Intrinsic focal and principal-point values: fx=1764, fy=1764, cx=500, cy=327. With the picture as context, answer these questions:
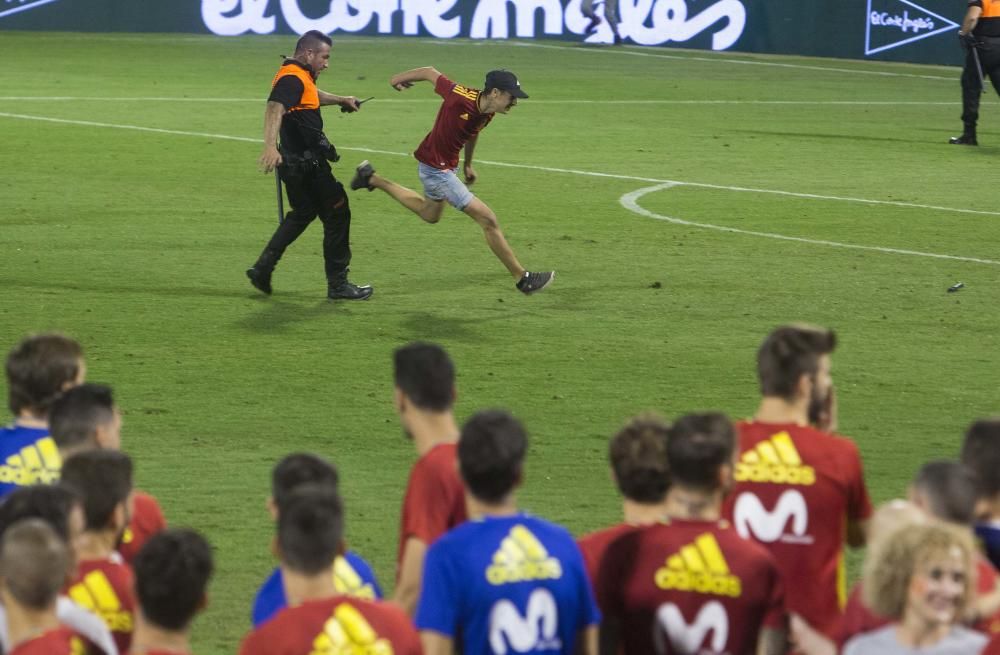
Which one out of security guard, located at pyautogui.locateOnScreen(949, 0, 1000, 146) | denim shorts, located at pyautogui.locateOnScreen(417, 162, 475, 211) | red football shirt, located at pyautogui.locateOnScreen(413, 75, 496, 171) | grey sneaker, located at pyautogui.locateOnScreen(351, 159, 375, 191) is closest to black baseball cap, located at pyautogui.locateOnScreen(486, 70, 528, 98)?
red football shirt, located at pyautogui.locateOnScreen(413, 75, 496, 171)

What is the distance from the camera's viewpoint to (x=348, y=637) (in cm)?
474

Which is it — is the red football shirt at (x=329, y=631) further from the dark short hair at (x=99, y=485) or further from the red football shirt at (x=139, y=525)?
the red football shirt at (x=139, y=525)

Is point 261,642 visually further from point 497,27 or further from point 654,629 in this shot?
point 497,27

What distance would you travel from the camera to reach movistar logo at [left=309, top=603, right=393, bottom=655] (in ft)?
15.5

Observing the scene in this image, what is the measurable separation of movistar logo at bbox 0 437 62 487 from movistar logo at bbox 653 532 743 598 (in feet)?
7.93

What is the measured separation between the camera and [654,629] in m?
5.33

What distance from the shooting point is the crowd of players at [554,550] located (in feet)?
15.5

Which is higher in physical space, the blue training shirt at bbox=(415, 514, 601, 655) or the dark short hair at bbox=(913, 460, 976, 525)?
the dark short hair at bbox=(913, 460, 976, 525)

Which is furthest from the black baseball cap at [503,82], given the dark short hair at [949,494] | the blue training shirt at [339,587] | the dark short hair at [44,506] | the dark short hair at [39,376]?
the dark short hair at [44,506]

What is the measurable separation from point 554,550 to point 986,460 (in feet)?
4.94

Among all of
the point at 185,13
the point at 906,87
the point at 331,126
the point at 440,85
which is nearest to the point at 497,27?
the point at 185,13

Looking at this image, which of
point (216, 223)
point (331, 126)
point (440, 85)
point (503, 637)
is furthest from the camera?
point (331, 126)

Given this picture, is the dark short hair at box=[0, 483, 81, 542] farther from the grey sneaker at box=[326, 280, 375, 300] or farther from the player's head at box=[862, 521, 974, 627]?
the grey sneaker at box=[326, 280, 375, 300]

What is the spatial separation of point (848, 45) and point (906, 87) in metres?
7.28
